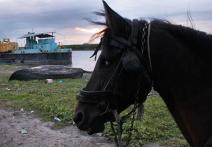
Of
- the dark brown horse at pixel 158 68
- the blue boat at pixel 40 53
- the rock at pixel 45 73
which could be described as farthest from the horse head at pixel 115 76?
the blue boat at pixel 40 53

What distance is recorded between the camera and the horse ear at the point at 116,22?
9.89ft

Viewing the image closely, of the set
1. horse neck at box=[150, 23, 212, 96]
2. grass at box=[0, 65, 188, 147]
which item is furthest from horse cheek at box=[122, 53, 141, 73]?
grass at box=[0, 65, 188, 147]

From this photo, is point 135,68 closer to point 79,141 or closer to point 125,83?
point 125,83

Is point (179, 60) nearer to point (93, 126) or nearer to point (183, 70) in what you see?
point (183, 70)

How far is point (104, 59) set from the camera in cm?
312

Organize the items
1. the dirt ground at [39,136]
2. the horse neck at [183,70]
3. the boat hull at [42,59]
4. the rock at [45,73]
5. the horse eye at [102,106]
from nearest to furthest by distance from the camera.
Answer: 1. the horse neck at [183,70]
2. the horse eye at [102,106]
3. the dirt ground at [39,136]
4. the rock at [45,73]
5. the boat hull at [42,59]

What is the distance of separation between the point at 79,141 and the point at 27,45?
5283 cm

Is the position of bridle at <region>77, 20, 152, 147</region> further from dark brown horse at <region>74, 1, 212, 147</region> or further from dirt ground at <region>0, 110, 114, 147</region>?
dirt ground at <region>0, 110, 114, 147</region>

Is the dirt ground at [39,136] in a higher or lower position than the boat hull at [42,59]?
higher

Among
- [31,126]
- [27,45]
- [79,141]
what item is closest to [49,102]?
Answer: [31,126]

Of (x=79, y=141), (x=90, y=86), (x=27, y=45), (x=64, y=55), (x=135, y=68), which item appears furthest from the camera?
(x=27, y=45)

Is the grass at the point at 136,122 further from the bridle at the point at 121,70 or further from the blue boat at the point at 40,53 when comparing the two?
the blue boat at the point at 40,53

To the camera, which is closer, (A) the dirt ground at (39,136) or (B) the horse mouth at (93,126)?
(B) the horse mouth at (93,126)

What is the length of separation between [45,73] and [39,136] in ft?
44.8
